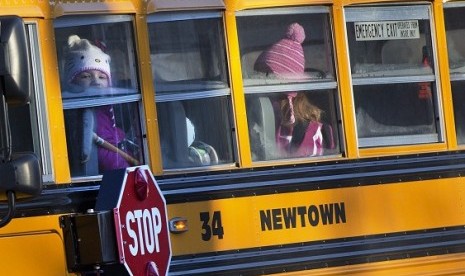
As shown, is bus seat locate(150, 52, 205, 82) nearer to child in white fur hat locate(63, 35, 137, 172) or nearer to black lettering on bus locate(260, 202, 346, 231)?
child in white fur hat locate(63, 35, 137, 172)

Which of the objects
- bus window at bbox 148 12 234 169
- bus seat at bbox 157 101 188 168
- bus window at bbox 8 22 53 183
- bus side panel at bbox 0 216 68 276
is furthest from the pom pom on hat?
bus side panel at bbox 0 216 68 276

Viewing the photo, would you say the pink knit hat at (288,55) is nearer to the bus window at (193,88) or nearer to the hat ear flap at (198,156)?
the bus window at (193,88)

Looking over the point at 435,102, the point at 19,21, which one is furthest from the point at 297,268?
the point at 19,21

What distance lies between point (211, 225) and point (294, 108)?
81 cm

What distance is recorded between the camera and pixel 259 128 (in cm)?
570

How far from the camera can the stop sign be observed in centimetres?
480

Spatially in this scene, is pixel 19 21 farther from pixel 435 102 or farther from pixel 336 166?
pixel 435 102

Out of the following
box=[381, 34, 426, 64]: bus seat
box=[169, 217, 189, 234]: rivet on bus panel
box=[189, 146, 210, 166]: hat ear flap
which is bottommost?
box=[169, 217, 189, 234]: rivet on bus panel

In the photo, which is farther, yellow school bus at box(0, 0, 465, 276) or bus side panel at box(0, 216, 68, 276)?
yellow school bus at box(0, 0, 465, 276)

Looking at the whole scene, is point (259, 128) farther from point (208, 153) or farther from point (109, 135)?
point (109, 135)

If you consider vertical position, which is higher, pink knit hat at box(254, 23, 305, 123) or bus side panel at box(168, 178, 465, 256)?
pink knit hat at box(254, 23, 305, 123)

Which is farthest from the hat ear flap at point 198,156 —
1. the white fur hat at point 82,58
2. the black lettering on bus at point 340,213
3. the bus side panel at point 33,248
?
the bus side panel at point 33,248

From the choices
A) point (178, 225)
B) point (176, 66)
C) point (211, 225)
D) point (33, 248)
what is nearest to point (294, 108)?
point (176, 66)

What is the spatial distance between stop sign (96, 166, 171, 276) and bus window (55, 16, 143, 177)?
30cm
